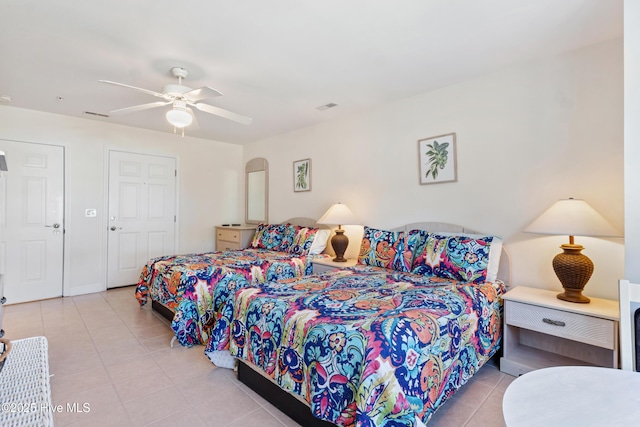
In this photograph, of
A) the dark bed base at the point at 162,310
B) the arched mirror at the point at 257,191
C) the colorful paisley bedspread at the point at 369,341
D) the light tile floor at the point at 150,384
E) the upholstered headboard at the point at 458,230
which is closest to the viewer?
the colorful paisley bedspread at the point at 369,341

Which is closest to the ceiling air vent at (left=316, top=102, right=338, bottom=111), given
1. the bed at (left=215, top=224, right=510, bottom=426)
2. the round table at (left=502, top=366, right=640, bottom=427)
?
the bed at (left=215, top=224, right=510, bottom=426)

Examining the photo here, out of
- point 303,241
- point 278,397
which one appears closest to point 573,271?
point 278,397

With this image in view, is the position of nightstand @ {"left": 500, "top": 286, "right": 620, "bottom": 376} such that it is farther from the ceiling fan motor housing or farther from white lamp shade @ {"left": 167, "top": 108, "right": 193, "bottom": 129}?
the ceiling fan motor housing

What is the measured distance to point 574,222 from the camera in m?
2.10

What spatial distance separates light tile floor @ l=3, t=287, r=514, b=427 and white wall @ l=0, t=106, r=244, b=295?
49.3 inches

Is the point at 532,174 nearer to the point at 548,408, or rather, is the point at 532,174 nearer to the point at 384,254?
the point at 384,254

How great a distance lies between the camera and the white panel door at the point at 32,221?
3795mm

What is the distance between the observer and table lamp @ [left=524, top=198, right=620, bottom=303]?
2.05 metres

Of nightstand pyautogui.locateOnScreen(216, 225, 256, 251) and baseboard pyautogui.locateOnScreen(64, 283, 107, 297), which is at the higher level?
nightstand pyautogui.locateOnScreen(216, 225, 256, 251)

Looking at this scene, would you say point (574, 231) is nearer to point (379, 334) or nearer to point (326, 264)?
point (379, 334)

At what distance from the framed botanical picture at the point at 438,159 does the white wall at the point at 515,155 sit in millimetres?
61

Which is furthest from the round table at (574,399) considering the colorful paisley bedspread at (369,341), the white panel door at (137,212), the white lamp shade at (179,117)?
the white panel door at (137,212)

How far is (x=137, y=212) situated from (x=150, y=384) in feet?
10.9

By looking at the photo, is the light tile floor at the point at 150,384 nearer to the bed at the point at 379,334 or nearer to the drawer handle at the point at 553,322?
the bed at the point at 379,334
